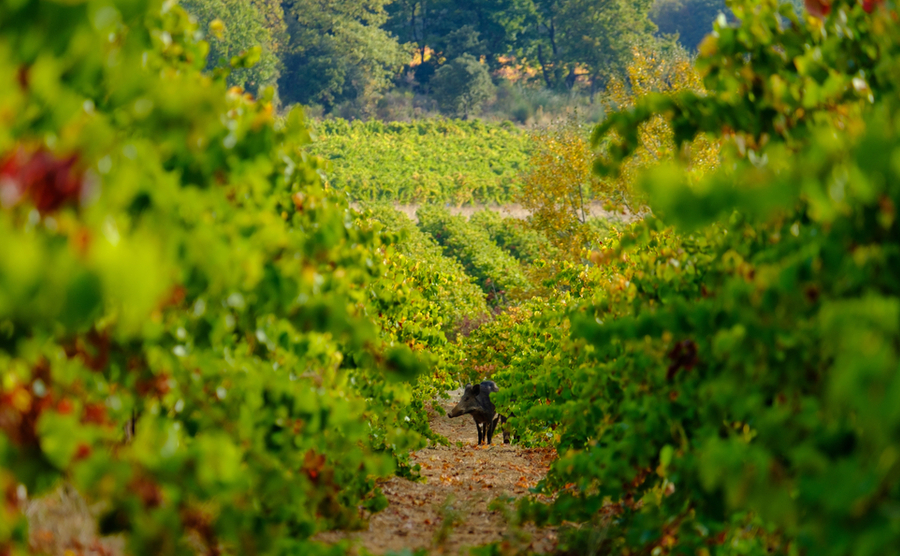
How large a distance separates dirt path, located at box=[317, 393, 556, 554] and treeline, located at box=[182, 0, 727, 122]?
119 ft

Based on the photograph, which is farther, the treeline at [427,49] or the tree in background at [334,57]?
the tree in background at [334,57]

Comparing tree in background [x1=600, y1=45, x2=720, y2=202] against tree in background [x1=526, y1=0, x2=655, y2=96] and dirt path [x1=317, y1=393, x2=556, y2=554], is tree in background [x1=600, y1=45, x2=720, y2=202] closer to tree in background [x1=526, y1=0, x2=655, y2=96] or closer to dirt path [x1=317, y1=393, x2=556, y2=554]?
dirt path [x1=317, y1=393, x2=556, y2=554]

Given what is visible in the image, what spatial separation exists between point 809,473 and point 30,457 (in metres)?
1.75

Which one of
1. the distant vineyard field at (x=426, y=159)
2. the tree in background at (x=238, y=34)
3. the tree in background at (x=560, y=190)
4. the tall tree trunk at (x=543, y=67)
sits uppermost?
the tree in background at (x=560, y=190)

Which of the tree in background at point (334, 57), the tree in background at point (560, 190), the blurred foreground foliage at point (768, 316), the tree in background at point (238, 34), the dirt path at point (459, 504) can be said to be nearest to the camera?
the blurred foreground foliage at point (768, 316)

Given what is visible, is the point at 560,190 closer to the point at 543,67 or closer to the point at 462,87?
the point at 462,87

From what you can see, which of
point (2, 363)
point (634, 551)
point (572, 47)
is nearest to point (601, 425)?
point (634, 551)

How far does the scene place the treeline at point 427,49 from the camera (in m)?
48.5

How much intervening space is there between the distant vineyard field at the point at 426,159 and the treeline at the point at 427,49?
597 centimetres

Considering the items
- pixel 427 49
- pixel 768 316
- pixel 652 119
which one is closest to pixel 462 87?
pixel 427 49

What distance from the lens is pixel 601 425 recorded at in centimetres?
448

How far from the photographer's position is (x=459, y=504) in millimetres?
7129

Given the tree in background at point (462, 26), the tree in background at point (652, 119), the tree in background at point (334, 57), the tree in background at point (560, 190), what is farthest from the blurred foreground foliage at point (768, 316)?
the tree in background at point (462, 26)

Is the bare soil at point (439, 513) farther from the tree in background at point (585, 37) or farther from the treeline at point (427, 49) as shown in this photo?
the tree in background at point (585, 37)
